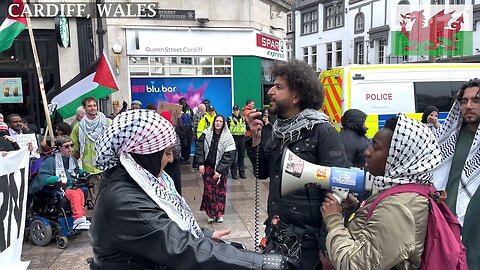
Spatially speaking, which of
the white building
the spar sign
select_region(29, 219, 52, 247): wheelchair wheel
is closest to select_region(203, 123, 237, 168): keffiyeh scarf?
select_region(29, 219, 52, 247): wheelchair wheel

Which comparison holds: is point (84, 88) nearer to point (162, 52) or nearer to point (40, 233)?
point (40, 233)

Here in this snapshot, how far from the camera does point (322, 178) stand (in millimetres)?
1990

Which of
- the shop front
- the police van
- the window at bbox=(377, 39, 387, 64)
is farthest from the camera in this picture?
the window at bbox=(377, 39, 387, 64)

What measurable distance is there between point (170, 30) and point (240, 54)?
87.6 inches

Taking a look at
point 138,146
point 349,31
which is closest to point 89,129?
point 138,146

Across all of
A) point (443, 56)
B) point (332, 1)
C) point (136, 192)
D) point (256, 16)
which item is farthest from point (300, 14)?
point (136, 192)

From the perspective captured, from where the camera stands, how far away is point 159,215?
1.62 meters

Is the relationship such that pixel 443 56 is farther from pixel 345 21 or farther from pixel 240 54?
pixel 240 54

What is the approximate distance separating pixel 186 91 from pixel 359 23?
101ft

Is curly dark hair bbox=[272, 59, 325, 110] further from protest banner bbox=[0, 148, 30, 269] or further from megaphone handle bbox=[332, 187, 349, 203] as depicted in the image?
protest banner bbox=[0, 148, 30, 269]

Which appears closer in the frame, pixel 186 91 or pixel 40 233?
pixel 40 233

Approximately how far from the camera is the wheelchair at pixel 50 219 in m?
5.15

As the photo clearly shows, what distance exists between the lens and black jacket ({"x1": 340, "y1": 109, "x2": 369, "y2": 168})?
4.61 metres

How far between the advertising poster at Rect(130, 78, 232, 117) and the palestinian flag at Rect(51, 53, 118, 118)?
4642 mm
